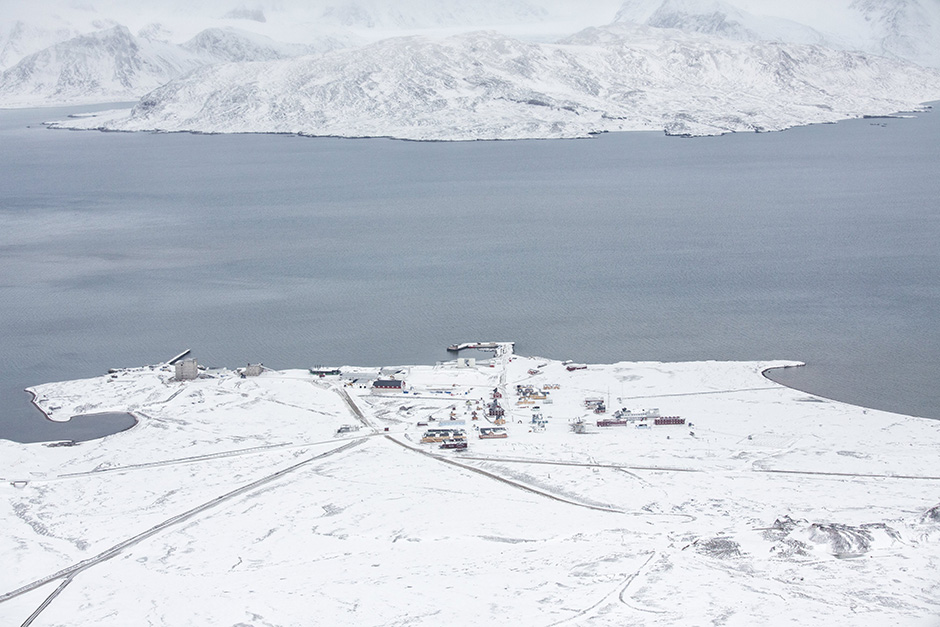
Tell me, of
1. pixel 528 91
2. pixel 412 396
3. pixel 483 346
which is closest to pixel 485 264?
pixel 483 346

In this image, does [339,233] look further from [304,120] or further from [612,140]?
[304,120]

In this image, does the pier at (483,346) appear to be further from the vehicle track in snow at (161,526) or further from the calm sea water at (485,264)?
the vehicle track in snow at (161,526)

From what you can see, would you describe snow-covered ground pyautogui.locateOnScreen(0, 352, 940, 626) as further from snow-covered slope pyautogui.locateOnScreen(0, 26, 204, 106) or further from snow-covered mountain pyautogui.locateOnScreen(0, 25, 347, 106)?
snow-covered slope pyautogui.locateOnScreen(0, 26, 204, 106)

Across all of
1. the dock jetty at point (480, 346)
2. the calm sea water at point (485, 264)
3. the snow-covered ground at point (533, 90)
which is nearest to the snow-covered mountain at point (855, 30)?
the snow-covered ground at point (533, 90)

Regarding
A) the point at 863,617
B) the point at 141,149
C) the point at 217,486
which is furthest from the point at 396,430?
the point at 141,149

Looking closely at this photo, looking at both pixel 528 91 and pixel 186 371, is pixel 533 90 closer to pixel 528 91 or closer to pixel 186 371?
pixel 528 91

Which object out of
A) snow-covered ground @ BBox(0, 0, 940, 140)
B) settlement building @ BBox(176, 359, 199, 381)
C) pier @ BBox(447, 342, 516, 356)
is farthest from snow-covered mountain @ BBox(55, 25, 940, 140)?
settlement building @ BBox(176, 359, 199, 381)
